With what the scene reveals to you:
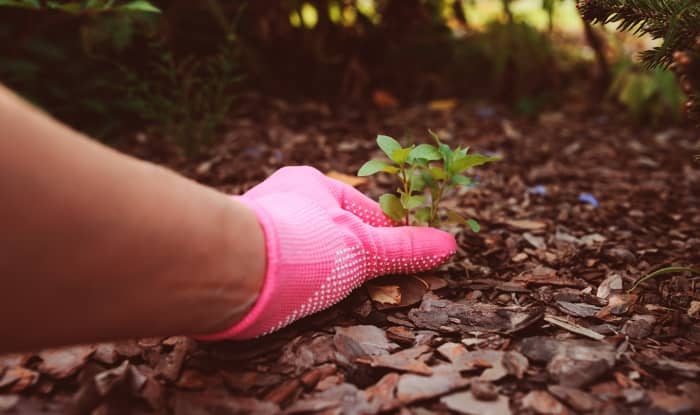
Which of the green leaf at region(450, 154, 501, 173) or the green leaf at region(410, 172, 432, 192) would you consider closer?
the green leaf at region(450, 154, 501, 173)

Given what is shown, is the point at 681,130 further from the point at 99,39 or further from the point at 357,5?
the point at 99,39

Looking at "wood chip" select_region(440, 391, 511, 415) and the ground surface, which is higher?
the ground surface

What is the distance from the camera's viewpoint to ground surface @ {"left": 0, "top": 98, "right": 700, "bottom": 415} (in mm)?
1104

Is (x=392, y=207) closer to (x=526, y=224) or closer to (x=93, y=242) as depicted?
(x=526, y=224)

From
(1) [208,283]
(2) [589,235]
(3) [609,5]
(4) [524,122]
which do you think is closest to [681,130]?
(4) [524,122]

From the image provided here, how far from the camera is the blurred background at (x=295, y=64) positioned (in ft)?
8.08

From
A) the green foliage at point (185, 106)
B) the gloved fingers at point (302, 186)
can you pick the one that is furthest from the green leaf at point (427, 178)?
the green foliage at point (185, 106)

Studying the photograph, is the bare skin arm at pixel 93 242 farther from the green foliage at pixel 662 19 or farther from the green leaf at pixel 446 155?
the green foliage at pixel 662 19

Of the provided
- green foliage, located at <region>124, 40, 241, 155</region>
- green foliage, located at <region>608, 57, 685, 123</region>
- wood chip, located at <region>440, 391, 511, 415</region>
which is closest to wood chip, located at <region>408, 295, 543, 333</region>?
wood chip, located at <region>440, 391, 511, 415</region>

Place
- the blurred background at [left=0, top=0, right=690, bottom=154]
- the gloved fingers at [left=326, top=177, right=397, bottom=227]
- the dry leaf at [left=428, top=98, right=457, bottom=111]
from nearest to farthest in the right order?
1. the gloved fingers at [left=326, top=177, right=397, bottom=227]
2. the blurred background at [left=0, top=0, right=690, bottom=154]
3. the dry leaf at [left=428, top=98, right=457, bottom=111]

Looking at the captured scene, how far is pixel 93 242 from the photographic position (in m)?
0.89

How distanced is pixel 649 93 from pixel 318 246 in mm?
2064

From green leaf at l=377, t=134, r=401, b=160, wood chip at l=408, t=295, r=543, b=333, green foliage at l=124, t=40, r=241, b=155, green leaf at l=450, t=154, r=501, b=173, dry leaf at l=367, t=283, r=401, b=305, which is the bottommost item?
wood chip at l=408, t=295, r=543, b=333

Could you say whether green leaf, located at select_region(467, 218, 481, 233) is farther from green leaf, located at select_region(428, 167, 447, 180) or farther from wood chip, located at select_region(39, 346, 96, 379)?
wood chip, located at select_region(39, 346, 96, 379)
